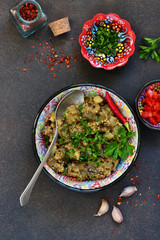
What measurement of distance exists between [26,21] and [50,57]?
0.43 m

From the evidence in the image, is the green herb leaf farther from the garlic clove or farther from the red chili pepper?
the garlic clove

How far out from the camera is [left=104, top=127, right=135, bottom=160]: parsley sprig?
2477 mm

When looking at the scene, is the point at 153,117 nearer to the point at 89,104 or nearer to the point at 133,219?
the point at 89,104

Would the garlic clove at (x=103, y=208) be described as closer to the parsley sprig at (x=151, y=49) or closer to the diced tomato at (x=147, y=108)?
the diced tomato at (x=147, y=108)

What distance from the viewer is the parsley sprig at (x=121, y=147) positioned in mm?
2477

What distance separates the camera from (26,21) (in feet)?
9.02

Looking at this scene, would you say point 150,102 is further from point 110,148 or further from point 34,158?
point 34,158

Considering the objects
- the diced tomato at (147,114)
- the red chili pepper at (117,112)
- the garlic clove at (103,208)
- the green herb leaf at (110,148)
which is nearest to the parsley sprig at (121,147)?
the green herb leaf at (110,148)

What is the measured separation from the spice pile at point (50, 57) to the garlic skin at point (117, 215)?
156 cm

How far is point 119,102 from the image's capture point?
2.58 meters

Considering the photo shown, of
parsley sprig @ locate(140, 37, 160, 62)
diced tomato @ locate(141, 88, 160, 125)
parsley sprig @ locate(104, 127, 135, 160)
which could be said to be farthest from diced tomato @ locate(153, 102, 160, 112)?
parsley sprig @ locate(140, 37, 160, 62)

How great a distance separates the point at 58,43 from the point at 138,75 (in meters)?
0.93

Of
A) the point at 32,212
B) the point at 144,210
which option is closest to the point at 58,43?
the point at 32,212

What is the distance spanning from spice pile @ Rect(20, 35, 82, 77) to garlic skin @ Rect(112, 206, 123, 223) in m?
1.56
